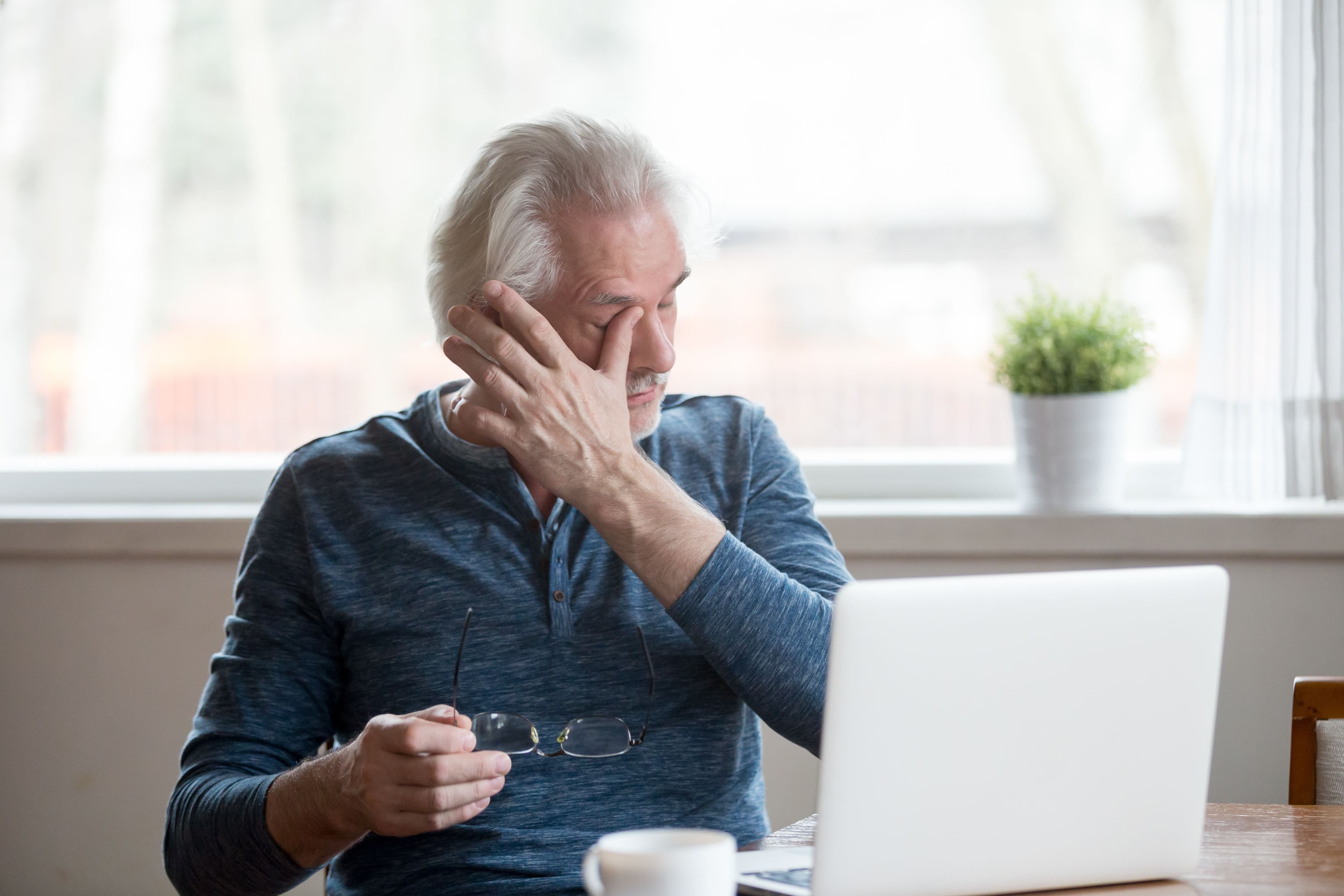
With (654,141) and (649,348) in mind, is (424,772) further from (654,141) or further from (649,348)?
(654,141)

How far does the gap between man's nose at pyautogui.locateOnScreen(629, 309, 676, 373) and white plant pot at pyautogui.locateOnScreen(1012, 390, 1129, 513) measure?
82 cm

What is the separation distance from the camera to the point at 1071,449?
6.27ft

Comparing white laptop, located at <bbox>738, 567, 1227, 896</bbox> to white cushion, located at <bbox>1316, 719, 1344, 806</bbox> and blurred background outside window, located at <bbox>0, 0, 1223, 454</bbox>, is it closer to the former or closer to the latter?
white cushion, located at <bbox>1316, 719, 1344, 806</bbox>

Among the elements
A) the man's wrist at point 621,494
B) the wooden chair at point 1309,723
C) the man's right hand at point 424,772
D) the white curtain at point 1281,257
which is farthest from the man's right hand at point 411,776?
the white curtain at point 1281,257

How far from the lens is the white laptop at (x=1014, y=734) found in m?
0.78

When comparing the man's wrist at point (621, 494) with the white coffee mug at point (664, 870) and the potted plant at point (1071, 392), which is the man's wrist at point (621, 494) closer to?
the white coffee mug at point (664, 870)

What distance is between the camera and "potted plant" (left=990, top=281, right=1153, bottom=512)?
1887 mm

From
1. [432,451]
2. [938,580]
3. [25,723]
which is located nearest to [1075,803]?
[938,580]

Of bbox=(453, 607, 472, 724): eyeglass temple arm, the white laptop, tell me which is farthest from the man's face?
the white laptop

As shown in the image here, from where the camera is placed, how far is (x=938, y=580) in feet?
2.60

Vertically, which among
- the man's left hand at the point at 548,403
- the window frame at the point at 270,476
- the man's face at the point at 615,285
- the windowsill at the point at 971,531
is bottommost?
the windowsill at the point at 971,531

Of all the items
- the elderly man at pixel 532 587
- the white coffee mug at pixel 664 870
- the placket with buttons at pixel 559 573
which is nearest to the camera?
the white coffee mug at pixel 664 870

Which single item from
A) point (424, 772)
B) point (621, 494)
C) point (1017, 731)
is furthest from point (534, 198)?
point (1017, 731)

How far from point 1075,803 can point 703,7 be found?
173 centimetres
